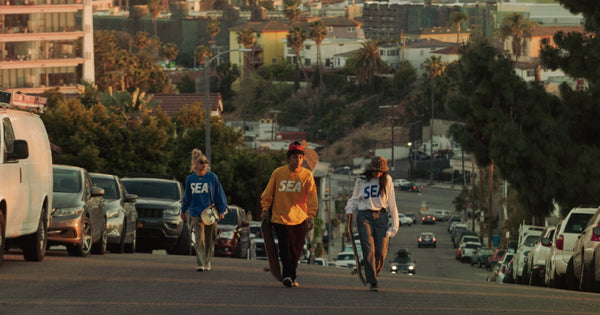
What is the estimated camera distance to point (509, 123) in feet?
113

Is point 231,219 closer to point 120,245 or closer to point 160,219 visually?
point 160,219

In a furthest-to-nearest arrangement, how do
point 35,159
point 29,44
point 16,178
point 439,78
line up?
1. point 439,78
2. point 29,44
3. point 35,159
4. point 16,178

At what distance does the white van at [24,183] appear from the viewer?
1617cm

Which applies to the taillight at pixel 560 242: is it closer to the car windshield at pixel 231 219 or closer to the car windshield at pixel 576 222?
the car windshield at pixel 576 222

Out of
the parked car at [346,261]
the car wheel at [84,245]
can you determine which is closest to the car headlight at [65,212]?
the car wheel at [84,245]

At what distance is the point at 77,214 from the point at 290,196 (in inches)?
239

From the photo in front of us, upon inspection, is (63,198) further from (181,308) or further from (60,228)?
(181,308)

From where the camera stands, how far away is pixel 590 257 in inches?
676

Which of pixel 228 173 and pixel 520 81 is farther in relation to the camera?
pixel 228 173

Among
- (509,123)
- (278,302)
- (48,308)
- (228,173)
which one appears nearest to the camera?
(48,308)

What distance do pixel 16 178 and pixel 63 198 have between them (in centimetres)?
380

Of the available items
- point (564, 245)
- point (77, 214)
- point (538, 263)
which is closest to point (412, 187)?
point (538, 263)

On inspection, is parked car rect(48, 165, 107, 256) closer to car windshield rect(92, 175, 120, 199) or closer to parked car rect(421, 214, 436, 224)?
car windshield rect(92, 175, 120, 199)

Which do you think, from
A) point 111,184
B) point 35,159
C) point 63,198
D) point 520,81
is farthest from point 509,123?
point 35,159
